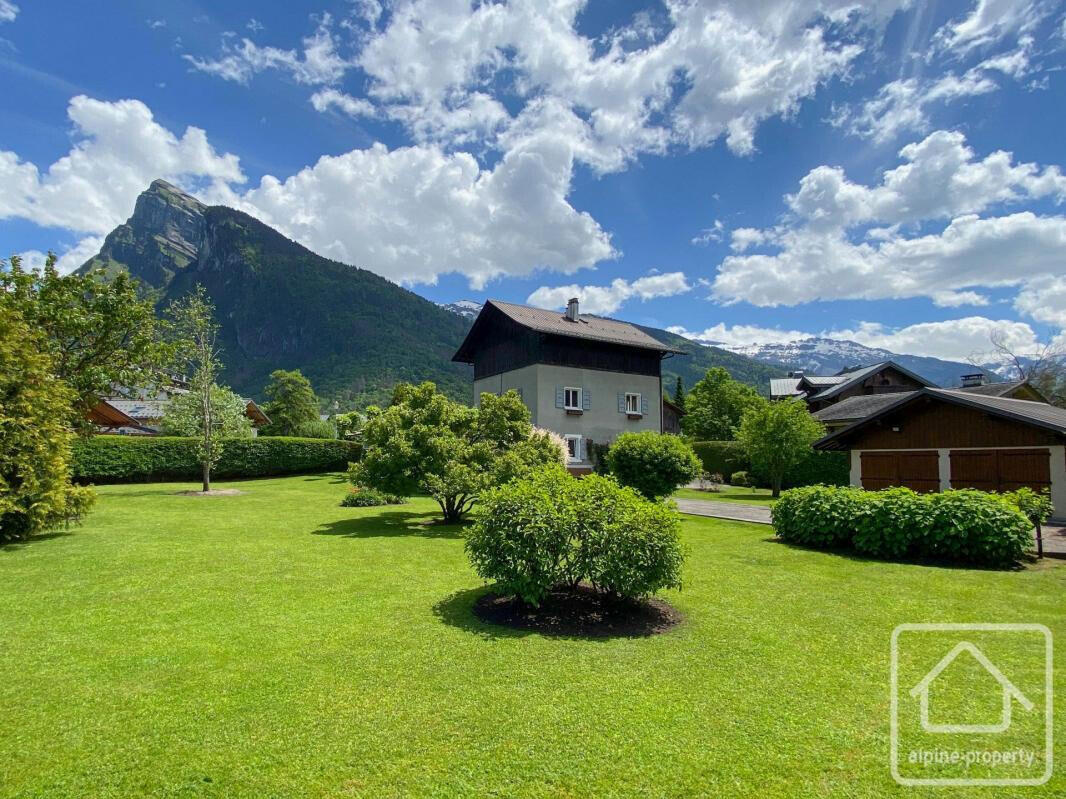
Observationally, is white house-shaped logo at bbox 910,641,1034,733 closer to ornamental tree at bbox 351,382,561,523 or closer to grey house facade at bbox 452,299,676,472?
ornamental tree at bbox 351,382,561,523

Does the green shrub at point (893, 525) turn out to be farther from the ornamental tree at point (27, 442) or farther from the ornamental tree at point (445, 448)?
the ornamental tree at point (27, 442)

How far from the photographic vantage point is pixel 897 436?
16203mm

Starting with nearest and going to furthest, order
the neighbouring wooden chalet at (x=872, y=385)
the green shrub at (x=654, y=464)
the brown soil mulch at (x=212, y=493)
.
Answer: the green shrub at (x=654, y=464)
the brown soil mulch at (x=212, y=493)
the neighbouring wooden chalet at (x=872, y=385)

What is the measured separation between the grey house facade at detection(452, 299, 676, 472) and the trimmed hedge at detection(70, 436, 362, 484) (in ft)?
32.6

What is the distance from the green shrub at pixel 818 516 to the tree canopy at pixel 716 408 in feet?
109

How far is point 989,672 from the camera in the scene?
14.4 feet

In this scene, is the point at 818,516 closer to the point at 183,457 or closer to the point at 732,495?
the point at 732,495

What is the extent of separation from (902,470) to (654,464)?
763 centimetres

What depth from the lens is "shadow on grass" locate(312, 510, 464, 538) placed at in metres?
11.5

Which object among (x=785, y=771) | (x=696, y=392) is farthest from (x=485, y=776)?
(x=696, y=392)

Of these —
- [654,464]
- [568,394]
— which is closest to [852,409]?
[568,394]

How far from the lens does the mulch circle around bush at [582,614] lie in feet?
18.0

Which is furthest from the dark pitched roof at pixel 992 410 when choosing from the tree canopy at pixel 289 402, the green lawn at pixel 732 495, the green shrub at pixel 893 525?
the tree canopy at pixel 289 402

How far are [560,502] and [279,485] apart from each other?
21.8m
